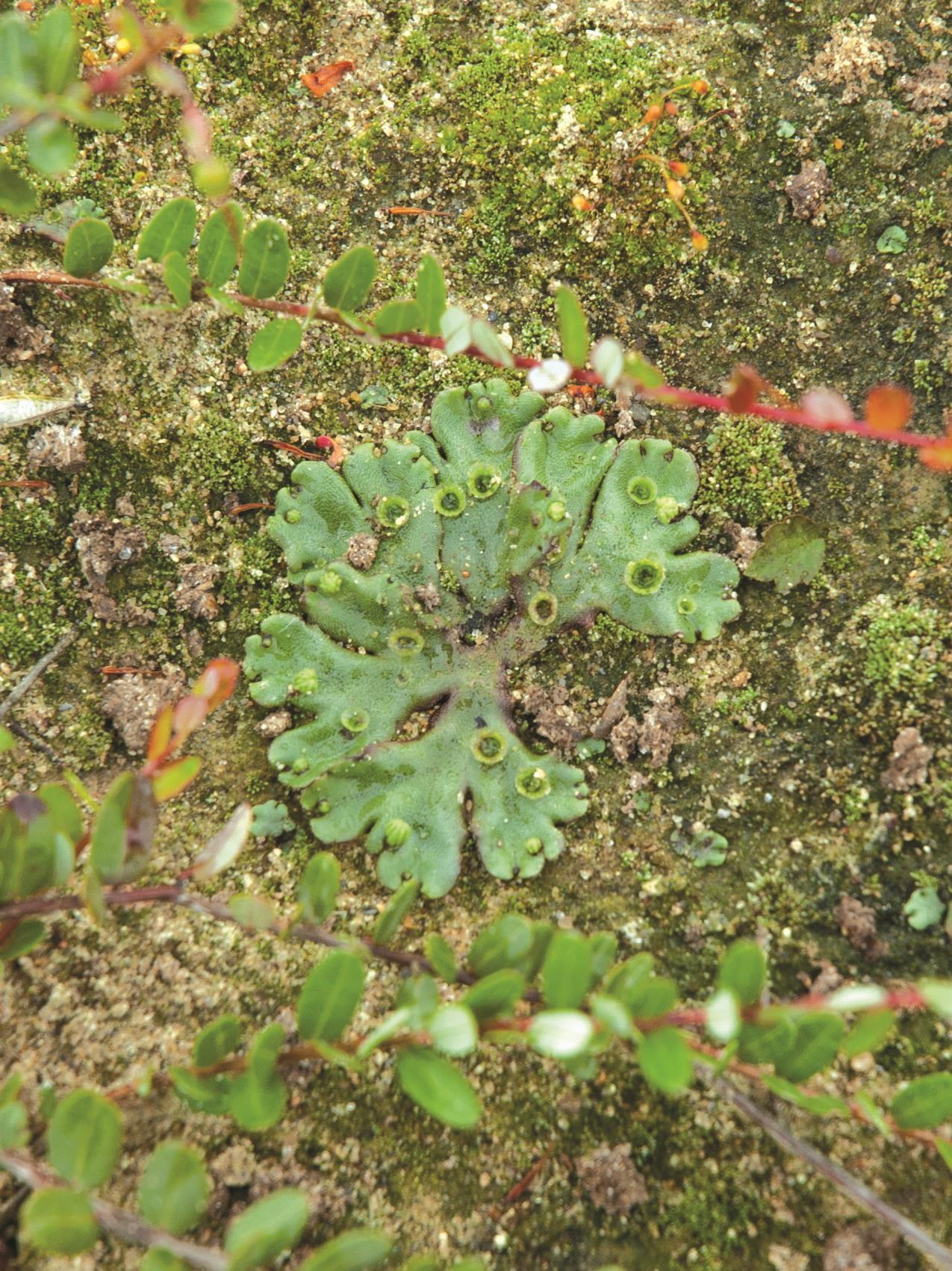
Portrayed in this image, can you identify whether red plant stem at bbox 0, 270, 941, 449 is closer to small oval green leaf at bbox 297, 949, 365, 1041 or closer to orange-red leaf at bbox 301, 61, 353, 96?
orange-red leaf at bbox 301, 61, 353, 96

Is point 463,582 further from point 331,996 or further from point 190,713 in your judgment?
point 331,996

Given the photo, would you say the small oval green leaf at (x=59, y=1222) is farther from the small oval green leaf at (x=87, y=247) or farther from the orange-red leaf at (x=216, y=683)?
the small oval green leaf at (x=87, y=247)

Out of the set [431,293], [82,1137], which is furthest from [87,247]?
[82,1137]

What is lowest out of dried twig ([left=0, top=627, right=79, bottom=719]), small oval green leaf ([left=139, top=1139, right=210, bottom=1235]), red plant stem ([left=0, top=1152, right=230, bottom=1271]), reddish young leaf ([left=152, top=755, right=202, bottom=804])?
red plant stem ([left=0, top=1152, right=230, bottom=1271])

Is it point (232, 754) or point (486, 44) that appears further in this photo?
point (486, 44)

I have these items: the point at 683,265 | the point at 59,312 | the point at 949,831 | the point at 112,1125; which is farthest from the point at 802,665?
the point at 59,312

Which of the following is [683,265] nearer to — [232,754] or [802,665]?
[802,665]

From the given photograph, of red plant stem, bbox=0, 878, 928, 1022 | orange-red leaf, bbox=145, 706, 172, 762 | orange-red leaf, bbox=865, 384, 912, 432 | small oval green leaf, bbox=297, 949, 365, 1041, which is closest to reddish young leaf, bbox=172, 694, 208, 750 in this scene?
orange-red leaf, bbox=145, 706, 172, 762
